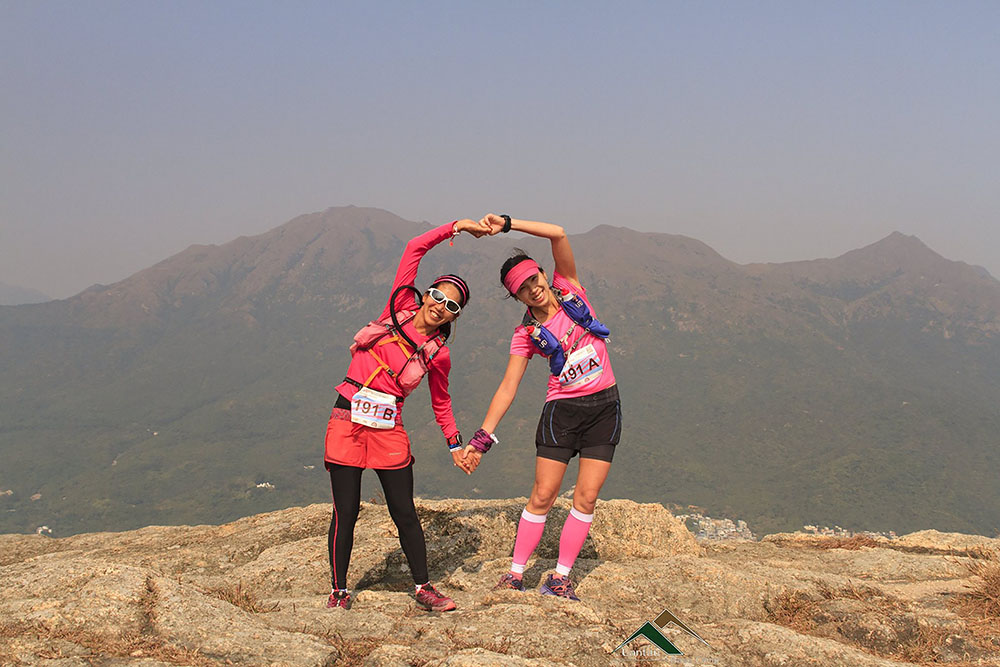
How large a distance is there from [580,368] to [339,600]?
3.29 meters

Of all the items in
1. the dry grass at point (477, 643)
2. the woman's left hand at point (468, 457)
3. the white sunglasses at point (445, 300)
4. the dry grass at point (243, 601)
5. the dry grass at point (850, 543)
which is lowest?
the dry grass at point (850, 543)

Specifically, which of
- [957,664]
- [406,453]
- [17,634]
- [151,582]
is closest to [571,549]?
[406,453]

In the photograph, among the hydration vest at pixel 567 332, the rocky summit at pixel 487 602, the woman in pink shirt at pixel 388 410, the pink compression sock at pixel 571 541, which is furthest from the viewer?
the pink compression sock at pixel 571 541

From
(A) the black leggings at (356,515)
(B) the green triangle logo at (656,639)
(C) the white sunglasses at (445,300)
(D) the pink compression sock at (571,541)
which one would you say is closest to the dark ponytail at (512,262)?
(C) the white sunglasses at (445,300)

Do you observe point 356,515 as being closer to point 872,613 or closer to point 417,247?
point 417,247

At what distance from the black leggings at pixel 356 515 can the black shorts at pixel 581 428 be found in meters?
1.48

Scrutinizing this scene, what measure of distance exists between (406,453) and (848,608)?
15.8 feet

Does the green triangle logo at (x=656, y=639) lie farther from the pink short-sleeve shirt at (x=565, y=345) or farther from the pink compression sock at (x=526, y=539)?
the pink short-sleeve shirt at (x=565, y=345)

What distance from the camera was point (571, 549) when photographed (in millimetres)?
6227

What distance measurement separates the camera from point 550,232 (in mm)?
6078

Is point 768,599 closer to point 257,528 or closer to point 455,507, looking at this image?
point 455,507

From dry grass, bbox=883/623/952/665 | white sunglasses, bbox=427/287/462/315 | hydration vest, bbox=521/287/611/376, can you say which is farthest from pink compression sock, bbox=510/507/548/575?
dry grass, bbox=883/623/952/665

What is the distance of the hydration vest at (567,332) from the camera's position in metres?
6.04

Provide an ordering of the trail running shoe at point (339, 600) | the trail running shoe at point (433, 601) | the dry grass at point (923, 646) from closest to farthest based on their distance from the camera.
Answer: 1. the dry grass at point (923, 646)
2. the trail running shoe at point (433, 601)
3. the trail running shoe at point (339, 600)
